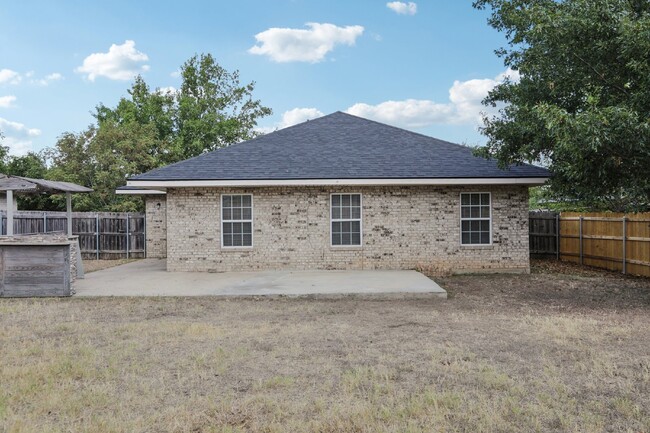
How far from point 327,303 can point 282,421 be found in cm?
578

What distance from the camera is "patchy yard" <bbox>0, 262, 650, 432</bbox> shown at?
14.8 ft

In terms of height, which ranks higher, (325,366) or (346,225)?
(346,225)

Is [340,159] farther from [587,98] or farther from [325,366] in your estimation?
[325,366]

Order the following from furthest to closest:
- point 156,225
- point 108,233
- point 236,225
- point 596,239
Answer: point 108,233
point 156,225
point 596,239
point 236,225

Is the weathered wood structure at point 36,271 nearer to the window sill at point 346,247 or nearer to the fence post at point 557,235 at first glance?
the window sill at point 346,247

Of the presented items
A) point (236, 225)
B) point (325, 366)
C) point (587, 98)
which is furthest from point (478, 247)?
point (325, 366)

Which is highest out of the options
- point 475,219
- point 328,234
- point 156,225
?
point 475,219

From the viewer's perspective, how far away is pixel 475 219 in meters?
14.9

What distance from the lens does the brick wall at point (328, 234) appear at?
1481 cm

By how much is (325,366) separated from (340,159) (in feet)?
33.2

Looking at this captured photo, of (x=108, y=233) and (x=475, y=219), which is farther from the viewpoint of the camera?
(x=108, y=233)

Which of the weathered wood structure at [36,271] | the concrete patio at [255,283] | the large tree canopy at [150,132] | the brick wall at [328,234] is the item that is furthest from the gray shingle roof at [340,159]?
the large tree canopy at [150,132]

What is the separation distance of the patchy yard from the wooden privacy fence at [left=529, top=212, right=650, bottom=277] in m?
4.55

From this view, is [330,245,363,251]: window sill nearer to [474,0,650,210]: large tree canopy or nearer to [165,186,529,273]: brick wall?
[165,186,529,273]: brick wall
